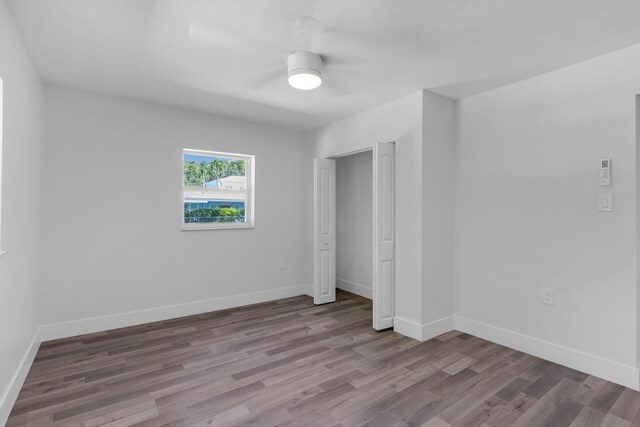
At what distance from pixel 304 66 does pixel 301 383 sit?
2.29 meters

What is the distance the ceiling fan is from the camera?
7.25ft

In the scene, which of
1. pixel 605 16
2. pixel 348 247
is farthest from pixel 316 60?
pixel 348 247

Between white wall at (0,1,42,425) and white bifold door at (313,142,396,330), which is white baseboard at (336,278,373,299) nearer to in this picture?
white bifold door at (313,142,396,330)

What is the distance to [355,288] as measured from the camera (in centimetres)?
509

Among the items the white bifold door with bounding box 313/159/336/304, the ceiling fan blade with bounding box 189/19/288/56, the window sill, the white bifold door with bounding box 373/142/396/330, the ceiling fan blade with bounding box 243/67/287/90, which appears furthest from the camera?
the white bifold door with bounding box 313/159/336/304

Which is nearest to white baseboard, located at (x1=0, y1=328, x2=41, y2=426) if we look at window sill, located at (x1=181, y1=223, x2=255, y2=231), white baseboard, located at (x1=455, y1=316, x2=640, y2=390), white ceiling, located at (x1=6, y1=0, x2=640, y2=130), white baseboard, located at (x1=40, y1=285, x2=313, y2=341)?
white baseboard, located at (x1=40, y1=285, x2=313, y2=341)

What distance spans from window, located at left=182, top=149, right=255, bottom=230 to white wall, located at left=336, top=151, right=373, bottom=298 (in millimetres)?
1490

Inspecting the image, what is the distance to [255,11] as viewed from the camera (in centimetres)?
200

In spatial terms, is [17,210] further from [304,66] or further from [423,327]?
[423,327]

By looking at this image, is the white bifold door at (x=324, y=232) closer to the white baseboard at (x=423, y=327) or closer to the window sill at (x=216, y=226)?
the window sill at (x=216, y=226)

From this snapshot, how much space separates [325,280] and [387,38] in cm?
307

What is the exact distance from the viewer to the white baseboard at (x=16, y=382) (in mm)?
2005

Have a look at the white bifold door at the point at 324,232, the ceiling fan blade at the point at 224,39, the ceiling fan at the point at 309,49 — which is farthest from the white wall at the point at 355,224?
the ceiling fan blade at the point at 224,39

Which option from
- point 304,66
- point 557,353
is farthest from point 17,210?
point 557,353
